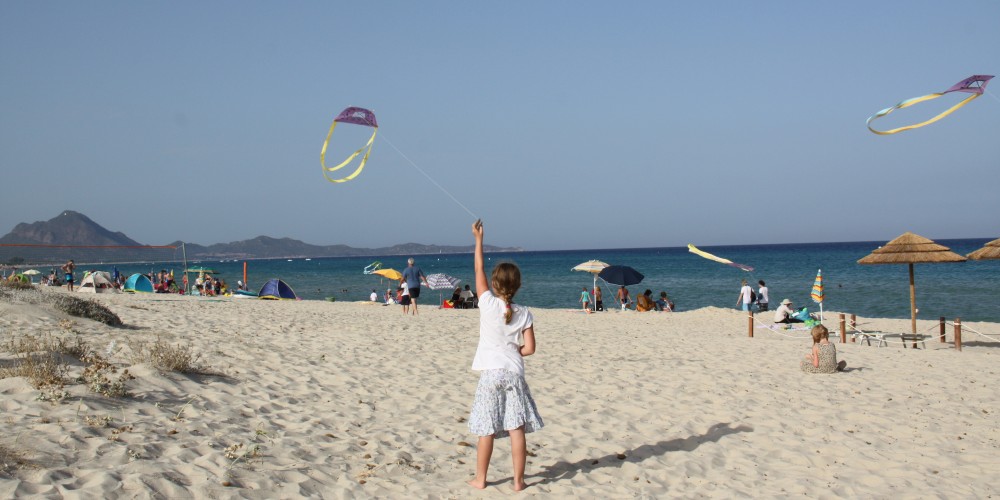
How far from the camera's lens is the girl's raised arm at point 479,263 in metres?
4.53

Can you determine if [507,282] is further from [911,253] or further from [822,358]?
[911,253]

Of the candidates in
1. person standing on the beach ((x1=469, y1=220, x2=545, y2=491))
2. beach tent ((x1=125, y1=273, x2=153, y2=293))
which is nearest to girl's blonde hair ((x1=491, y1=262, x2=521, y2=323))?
person standing on the beach ((x1=469, y1=220, x2=545, y2=491))

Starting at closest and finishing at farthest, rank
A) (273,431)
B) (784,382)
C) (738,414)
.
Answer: (273,431) < (738,414) < (784,382)

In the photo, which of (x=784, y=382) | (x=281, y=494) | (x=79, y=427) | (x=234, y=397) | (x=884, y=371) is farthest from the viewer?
(x=884, y=371)

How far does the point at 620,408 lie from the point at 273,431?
3.71m

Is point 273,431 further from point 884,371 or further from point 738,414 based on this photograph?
point 884,371

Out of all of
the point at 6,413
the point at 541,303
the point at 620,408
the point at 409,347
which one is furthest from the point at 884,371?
the point at 541,303

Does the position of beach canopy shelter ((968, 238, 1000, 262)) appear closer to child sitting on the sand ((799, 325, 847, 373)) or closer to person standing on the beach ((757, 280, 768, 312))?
child sitting on the sand ((799, 325, 847, 373))

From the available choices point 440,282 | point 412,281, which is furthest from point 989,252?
point 440,282

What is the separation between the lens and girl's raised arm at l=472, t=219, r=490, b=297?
4.53 meters

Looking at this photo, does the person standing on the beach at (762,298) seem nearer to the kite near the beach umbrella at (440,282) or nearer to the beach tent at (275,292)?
the kite near the beach umbrella at (440,282)

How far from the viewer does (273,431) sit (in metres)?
5.68

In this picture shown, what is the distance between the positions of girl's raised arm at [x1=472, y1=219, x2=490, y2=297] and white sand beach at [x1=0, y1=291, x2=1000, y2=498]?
4.69 ft

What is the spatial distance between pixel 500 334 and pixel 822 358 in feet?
22.9
